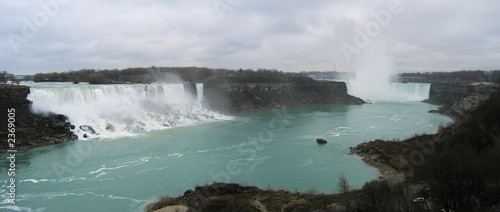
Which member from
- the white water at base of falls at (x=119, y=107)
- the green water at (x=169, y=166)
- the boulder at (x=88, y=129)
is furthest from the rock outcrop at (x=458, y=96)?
the boulder at (x=88, y=129)

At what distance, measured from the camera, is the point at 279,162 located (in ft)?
51.8

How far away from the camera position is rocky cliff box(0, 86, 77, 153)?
18.6 m

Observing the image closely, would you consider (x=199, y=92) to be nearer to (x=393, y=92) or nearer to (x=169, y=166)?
(x=169, y=166)

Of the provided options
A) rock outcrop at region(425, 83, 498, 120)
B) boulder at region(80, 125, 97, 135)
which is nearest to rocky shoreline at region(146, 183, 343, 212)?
boulder at region(80, 125, 97, 135)

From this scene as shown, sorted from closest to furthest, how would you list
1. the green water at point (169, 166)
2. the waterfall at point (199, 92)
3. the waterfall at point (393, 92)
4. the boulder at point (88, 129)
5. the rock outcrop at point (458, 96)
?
the green water at point (169, 166), the boulder at point (88, 129), the rock outcrop at point (458, 96), the waterfall at point (199, 92), the waterfall at point (393, 92)

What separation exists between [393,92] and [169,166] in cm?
5697

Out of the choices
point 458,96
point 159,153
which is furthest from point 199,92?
point 458,96

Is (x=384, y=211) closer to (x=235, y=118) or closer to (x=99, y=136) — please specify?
(x=99, y=136)

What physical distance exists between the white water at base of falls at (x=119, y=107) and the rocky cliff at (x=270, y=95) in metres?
4.47

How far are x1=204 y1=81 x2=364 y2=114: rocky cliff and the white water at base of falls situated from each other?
176 inches

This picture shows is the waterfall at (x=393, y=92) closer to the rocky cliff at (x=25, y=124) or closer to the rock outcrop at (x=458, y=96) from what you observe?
the rock outcrop at (x=458, y=96)

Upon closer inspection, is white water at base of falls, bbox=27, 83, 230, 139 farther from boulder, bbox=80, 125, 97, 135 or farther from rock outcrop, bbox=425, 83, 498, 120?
rock outcrop, bbox=425, 83, 498, 120

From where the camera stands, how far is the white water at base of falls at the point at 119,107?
22.8 meters

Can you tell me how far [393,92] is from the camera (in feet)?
205
